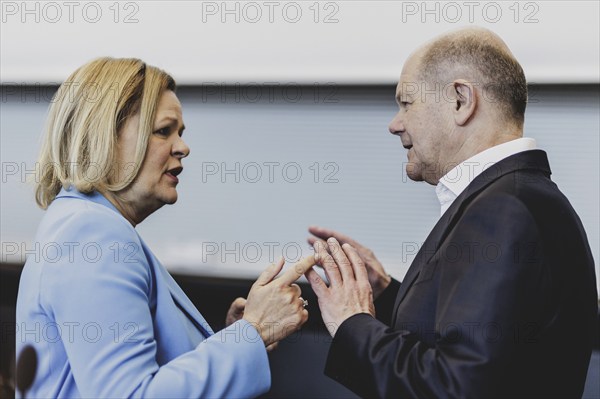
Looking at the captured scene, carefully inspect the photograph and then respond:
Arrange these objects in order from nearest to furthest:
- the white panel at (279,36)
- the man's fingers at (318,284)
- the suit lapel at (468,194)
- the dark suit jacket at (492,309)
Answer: the dark suit jacket at (492,309), the suit lapel at (468,194), the man's fingers at (318,284), the white panel at (279,36)

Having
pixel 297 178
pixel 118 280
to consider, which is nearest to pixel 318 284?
pixel 118 280

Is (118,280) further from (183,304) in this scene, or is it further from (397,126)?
(397,126)

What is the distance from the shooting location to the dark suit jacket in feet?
3.05

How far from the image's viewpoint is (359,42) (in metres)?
1.81

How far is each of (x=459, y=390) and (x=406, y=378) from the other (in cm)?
8

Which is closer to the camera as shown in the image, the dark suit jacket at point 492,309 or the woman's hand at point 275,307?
the dark suit jacket at point 492,309

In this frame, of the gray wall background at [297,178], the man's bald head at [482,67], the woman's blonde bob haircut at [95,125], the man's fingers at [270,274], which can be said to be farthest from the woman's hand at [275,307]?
the gray wall background at [297,178]

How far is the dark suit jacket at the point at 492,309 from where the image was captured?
3.05ft

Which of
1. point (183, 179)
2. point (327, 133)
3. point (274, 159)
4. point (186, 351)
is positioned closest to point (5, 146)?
point (183, 179)

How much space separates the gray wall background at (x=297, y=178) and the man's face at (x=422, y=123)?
1.92 feet

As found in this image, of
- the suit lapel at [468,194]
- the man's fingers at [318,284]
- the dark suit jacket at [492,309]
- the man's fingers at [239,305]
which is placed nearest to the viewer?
the dark suit jacket at [492,309]

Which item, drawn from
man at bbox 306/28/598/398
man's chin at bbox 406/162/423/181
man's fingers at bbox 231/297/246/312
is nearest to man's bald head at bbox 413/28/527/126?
man at bbox 306/28/598/398

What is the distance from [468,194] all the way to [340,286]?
0.25m

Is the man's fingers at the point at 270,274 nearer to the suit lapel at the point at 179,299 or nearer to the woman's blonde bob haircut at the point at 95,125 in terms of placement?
the suit lapel at the point at 179,299
